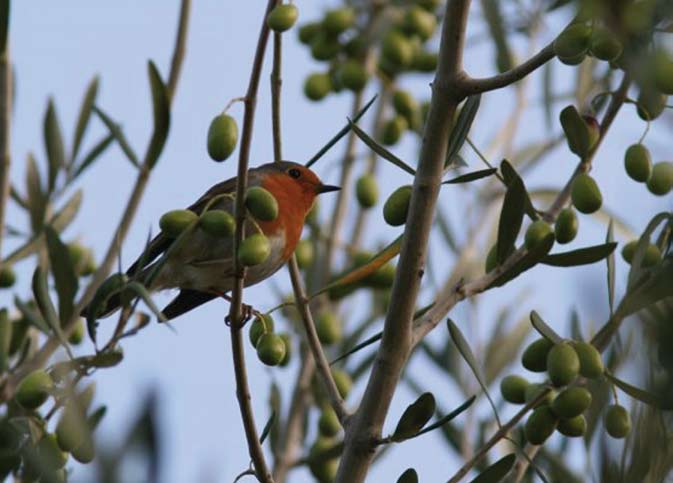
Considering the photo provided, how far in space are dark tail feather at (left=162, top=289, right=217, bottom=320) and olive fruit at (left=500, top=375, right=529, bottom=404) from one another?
194 cm

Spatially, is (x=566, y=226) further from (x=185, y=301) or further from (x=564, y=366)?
(x=185, y=301)

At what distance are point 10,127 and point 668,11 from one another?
2.92 metres

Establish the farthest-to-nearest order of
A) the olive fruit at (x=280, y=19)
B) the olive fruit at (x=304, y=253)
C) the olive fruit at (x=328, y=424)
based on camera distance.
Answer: the olive fruit at (x=304, y=253) → the olive fruit at (x=328, y=424) → the olive fruit at (x=280, y=19)

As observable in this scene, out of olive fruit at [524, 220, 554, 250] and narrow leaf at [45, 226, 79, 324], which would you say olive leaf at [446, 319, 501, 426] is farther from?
narrow leaf at [45, 226, 79, 324]

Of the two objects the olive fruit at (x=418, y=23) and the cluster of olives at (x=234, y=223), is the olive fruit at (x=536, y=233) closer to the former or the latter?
the cluster of olives at (x=234, y=223)

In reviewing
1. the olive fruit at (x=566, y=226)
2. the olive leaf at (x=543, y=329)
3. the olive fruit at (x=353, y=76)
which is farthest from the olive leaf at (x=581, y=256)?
the olive fruit at (x=353, y=76)

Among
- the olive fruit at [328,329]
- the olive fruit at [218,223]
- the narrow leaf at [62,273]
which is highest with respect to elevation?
the olive fruit at [328,329]

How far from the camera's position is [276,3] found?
7.68 feet

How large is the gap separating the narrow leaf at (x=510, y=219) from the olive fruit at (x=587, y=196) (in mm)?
118

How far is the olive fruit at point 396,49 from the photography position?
5566 mm

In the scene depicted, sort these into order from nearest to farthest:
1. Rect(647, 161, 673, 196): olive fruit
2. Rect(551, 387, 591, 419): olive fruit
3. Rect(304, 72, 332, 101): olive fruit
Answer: Rect(551, 387, 591, 419): olive fruit
Rect(647, 161, 673, 196): olive fruit
Rect(304, 72, 332, 101): olive fruit

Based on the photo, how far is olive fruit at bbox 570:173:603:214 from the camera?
Result: 8.38 ft

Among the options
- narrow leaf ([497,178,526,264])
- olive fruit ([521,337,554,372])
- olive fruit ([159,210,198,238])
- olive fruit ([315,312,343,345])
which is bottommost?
olive fruit ([521,337,554,372])

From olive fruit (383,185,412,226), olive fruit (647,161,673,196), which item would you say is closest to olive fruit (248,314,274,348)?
olive fruit (383,185,412,226)
